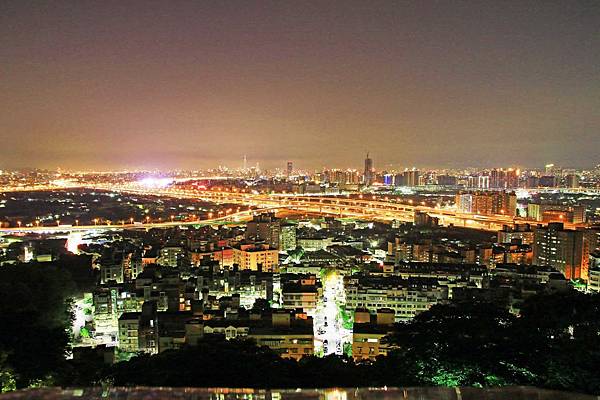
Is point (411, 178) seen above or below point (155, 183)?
above

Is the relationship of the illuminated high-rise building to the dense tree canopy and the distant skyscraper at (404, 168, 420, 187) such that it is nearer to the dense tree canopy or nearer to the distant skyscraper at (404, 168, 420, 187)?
the dense tree canopy

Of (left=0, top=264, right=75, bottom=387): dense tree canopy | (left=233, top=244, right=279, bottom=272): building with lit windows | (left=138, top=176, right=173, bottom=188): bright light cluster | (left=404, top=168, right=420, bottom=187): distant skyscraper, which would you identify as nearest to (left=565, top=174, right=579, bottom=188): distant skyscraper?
(left=404, top=168, right=420, bottom=187): distant skyscraper

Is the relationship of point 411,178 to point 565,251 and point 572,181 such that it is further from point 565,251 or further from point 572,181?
point 565,251

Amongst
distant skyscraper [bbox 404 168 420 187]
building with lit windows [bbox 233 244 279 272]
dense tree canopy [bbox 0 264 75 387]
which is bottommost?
building with lit windows [bbox 233 244 279 272]

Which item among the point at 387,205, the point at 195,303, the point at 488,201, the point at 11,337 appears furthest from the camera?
the point at 387,205

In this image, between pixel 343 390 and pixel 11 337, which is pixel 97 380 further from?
pixel 343 390

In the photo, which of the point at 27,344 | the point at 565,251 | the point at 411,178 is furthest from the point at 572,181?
the point at 27,344

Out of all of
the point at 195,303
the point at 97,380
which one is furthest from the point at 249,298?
the point at 97,380

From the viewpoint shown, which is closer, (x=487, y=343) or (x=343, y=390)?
(x=343, y=390)

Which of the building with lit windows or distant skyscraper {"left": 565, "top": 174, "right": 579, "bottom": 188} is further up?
distant skyscraper {"left": 565, "top": 174, "right": 579, "bottom": 188}

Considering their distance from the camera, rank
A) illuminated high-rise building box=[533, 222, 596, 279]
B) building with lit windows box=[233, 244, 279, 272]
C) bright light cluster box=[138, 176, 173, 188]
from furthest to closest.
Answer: bright light cluster box=[138, 176, 173, 188] → illuminated high-rise building box=[533, 222, 596, 279] → building with lit windows box=[233, 244, 279, 272]

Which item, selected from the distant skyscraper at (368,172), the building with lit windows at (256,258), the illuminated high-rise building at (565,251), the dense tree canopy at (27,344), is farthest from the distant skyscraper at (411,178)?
the dense tree canopy at (27,344)
